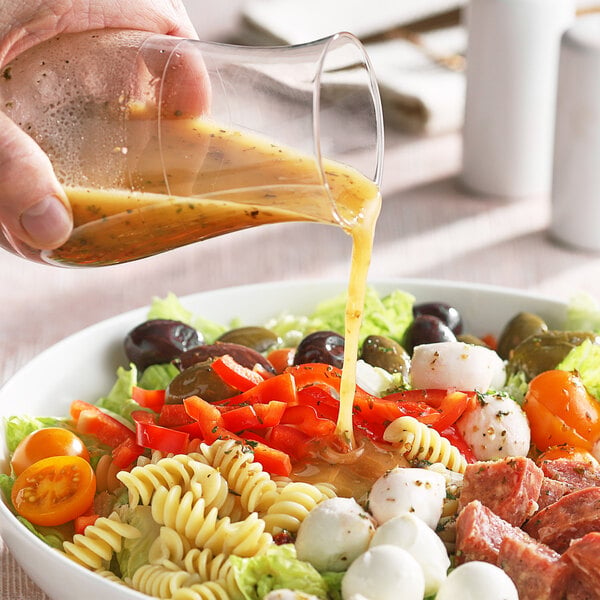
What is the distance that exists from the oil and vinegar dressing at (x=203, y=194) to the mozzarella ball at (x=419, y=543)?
89cm

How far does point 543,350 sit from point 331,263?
2.03 m

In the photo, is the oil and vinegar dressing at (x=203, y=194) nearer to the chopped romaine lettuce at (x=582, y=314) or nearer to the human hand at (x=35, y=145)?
the human hand at (x=35, y=145)

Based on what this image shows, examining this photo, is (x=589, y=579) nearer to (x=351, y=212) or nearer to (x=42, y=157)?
(x=351, y=212)

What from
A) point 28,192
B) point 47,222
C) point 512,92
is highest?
point 28,192

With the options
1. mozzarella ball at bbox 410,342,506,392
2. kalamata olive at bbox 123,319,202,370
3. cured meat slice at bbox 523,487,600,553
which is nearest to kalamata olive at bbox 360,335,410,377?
mozzarella ball at bbox 410,342,506,392

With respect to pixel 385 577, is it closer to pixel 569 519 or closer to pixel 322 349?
pixel 569 519

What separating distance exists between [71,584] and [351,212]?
1.36 metres

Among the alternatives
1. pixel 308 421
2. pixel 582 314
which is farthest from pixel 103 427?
pixel 582 314

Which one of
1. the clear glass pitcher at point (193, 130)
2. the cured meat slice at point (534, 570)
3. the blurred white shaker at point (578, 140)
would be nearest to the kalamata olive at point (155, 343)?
the clear glass pitcher at point (193, 130)

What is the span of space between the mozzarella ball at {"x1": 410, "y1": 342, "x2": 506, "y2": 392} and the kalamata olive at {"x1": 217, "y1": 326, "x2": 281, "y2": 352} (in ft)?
2.58

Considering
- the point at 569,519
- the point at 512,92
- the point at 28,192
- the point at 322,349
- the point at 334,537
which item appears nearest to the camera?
the point at 28,192

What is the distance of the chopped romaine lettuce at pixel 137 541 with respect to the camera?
333 cm

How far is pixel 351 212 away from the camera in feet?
10.5

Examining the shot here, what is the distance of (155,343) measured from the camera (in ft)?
14.7
